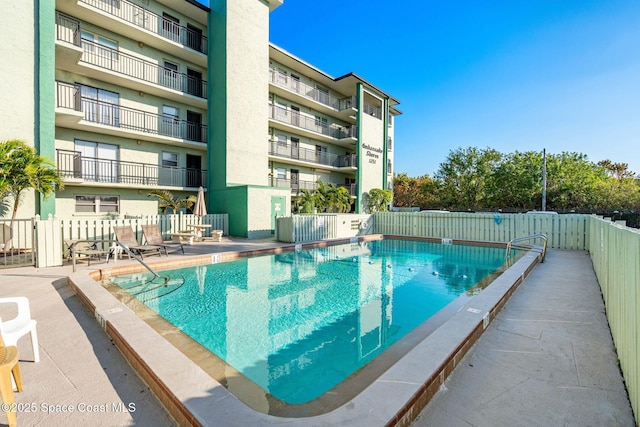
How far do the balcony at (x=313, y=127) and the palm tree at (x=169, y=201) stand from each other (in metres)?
8.39

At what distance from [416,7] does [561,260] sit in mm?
12583

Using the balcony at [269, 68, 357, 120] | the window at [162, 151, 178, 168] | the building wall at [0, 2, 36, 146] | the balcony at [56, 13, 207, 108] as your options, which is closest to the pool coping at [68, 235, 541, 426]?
the building wall at [0, 2, 36, 146]

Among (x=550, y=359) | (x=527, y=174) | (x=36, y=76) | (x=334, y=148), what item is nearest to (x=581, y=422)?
(x=550, y=359)

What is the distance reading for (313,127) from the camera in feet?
83.0

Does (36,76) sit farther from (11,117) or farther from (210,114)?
(210,114)

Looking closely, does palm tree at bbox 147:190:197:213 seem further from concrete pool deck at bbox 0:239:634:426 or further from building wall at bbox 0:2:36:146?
concrete pool deck at bbox 0:239:634:426

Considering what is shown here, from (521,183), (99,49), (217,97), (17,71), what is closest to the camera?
(17,71)

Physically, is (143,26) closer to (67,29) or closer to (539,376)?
(67,29)

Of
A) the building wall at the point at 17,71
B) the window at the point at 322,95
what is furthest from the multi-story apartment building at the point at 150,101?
the window at the point at 322,95

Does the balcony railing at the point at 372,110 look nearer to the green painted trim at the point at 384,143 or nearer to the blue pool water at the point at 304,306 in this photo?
the green painted trim at the point at 384,143

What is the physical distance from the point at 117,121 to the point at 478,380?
60.4 feet

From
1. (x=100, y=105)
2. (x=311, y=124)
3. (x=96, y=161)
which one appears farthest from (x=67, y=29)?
(x=311, y=124)

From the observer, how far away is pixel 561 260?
9898 mm

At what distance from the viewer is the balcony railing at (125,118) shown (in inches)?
553
